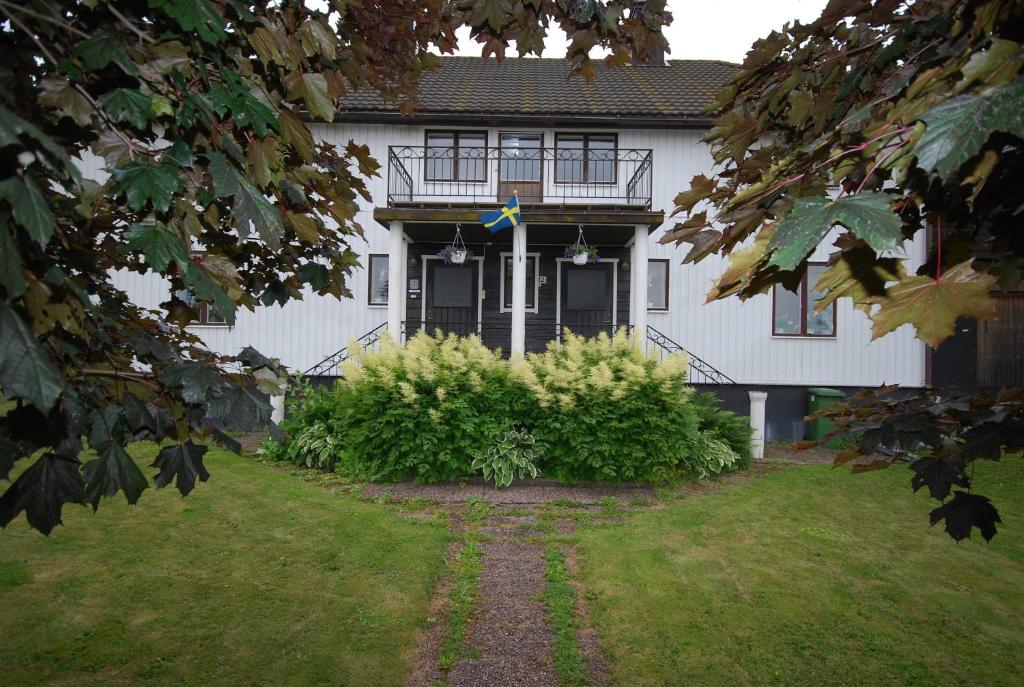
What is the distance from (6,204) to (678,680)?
3943 millimetres

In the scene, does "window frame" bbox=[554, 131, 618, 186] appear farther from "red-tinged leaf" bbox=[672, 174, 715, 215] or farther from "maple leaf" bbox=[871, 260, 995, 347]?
"maple leaf" bbox=[871, 260, 995, 347]

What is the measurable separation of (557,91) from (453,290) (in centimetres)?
617

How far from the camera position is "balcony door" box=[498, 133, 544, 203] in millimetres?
13383

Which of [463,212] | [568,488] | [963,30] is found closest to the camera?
[963,30]

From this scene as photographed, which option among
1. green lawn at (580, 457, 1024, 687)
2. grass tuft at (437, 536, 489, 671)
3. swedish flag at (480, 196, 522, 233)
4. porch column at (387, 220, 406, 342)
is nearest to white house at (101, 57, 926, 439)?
porch column at (387, 220, 406, 342)

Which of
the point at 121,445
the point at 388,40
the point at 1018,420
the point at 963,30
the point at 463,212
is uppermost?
the point at 463,212

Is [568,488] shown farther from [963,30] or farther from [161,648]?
[963,30]

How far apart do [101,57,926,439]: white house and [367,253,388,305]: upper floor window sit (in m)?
0.03

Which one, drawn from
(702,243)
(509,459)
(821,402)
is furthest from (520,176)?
(702,243)

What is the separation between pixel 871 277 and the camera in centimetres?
112

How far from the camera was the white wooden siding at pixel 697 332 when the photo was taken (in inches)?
507

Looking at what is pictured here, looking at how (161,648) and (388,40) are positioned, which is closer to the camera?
(388,40)

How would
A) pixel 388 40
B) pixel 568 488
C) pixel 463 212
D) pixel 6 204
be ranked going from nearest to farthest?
pixel 6 204, pixel 388 40, pixel 568 488, pixel 463 212

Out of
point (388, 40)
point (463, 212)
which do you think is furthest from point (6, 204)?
point (463, 212)
